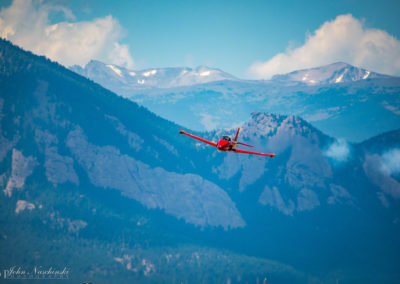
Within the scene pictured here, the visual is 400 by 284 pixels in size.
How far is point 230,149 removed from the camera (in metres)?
103
